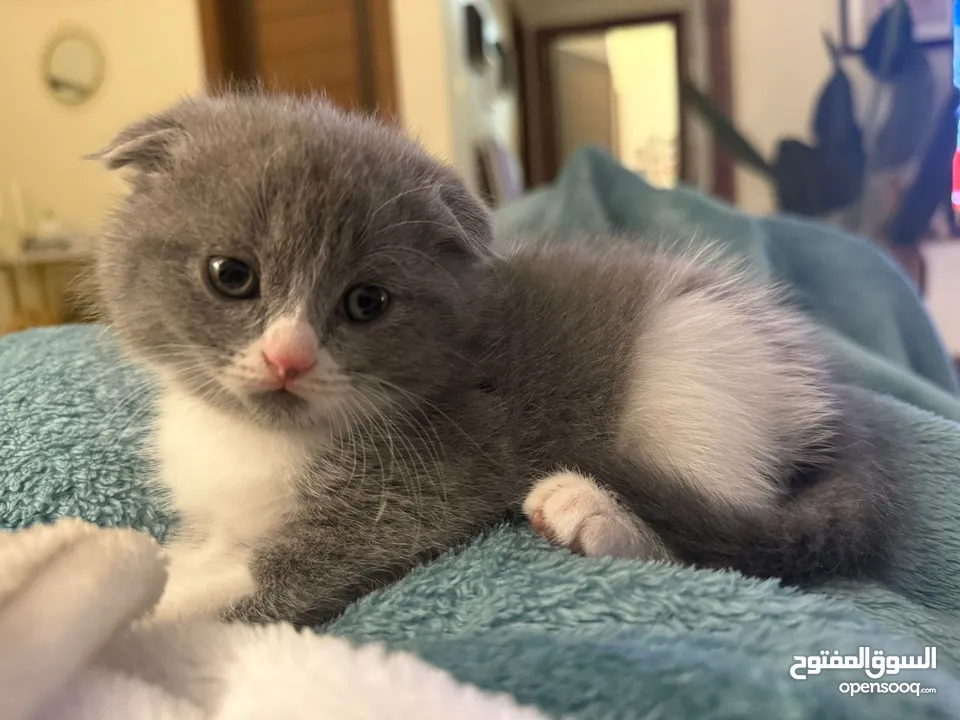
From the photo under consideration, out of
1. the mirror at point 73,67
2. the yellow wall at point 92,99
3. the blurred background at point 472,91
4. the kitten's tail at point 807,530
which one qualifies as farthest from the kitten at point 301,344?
the mirror at point 73,67

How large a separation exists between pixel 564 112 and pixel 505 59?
107 cm

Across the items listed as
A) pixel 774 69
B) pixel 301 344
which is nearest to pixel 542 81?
pixel 774 69

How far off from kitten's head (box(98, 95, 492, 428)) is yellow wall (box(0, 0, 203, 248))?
9.79 ft

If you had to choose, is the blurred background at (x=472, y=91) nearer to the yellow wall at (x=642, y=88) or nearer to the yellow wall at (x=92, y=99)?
the yellow wall at (x=92, y=99)

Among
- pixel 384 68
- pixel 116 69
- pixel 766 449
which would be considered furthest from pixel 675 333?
pixel 116 69

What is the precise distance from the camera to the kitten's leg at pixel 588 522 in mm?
773

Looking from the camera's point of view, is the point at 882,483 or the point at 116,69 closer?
the point at 882,483

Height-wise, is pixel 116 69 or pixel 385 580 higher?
pixel 116 69

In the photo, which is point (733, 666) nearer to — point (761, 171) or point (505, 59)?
point (761, 171)

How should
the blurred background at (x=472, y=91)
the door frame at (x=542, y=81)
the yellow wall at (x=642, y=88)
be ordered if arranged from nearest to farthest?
the blurred background at (x=472, y=91) → the door frame at (x=542, y=81) → the yellow wall at (x=642, y=88)

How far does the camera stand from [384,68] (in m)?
3.15

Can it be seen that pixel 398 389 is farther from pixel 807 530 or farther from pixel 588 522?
pixel 807 530

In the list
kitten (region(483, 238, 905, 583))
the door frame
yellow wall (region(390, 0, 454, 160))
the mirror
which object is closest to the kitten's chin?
kitten (region(483, 238, 905, 583))

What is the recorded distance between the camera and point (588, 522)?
0.78 metres
